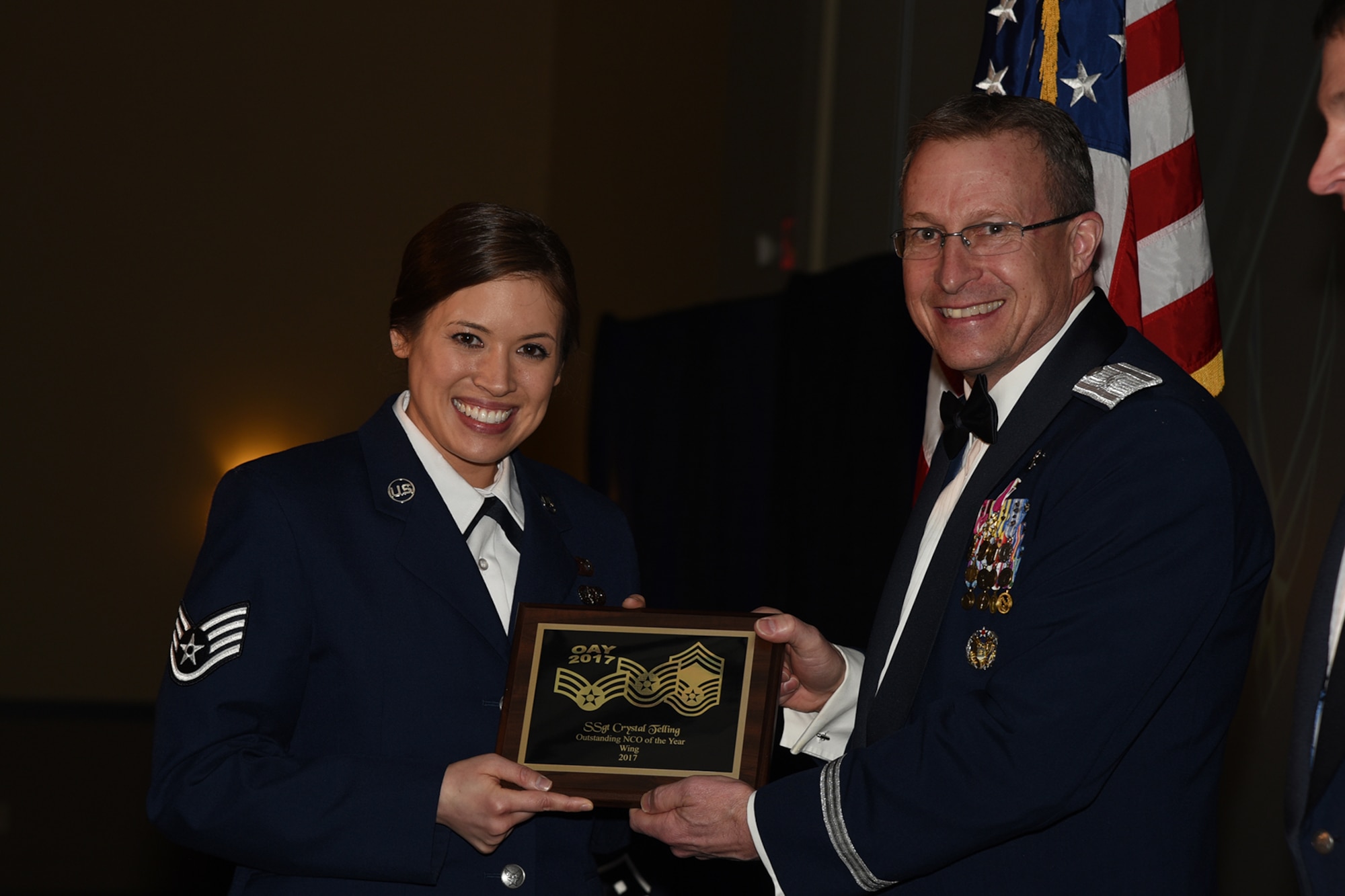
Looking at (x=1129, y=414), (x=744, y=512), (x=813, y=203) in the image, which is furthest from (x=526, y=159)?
(x=1129, y=414)

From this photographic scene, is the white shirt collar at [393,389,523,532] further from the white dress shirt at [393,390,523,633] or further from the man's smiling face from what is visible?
the man's smiling face

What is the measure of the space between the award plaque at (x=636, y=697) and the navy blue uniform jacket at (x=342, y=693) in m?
0.11

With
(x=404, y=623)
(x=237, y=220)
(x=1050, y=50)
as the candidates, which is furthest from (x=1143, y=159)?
(x=237, y=220)

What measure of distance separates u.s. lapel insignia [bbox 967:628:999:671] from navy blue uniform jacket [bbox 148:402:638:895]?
0.74 metres

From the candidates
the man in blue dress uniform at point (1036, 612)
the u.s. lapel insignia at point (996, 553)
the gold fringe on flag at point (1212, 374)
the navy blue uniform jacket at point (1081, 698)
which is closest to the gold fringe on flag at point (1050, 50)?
the gold fringe on flag at point (1212, 374)

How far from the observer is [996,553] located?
6.60 feet

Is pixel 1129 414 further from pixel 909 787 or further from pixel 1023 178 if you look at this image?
pixel 909 787

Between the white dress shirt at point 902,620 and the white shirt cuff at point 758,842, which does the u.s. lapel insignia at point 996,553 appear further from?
the white shirt cuff at point 758,842

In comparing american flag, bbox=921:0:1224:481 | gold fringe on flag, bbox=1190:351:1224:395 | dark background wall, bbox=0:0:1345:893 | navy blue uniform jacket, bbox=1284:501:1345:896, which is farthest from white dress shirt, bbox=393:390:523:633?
dark background wall, bbox=0:0:1345:893

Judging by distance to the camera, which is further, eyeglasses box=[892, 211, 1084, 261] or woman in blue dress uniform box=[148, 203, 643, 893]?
eyeglasses box=[892, 211, 1084, 261]

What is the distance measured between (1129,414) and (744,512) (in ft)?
13.6

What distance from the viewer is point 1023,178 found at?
7.02ft

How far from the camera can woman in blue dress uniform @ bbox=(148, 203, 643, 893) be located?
2.01 m

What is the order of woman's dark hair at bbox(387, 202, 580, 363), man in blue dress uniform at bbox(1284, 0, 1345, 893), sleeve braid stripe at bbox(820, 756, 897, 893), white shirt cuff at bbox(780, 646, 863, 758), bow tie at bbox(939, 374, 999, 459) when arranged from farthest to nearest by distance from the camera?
white shirt cuff at bbox(780, 646, 863, 758) < woman's dark hair at bbox(387, 202, 580, 363) < bow tie at bbox(939, 374, 999, 459) < sleeve braid stripe at bbox(820, 756, 897, 893) < man in blue dress uniform at bbox(1284, 0, 1345, 893)
